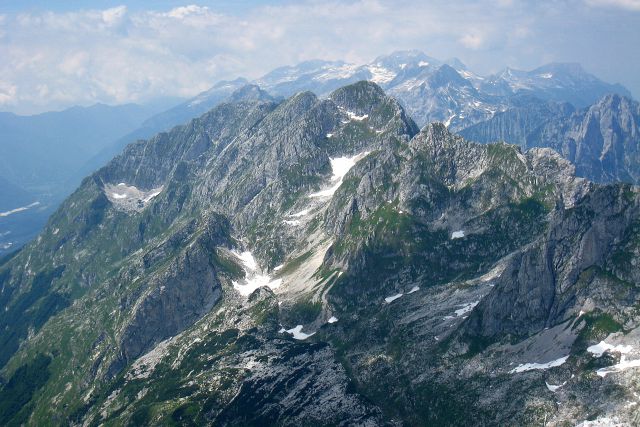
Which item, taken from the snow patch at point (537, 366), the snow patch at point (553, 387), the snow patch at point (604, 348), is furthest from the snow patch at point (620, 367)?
the snow patch at point (537, 366)

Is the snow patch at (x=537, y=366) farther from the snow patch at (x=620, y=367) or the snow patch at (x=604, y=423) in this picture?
the snow patch at (x=604, y=423)

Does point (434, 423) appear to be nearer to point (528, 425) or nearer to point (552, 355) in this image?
point (528, 425)

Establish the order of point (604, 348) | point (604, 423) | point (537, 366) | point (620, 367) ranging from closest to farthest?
point (604, 423)
point (620, 367)
point (604, 348)
point (537, 366)

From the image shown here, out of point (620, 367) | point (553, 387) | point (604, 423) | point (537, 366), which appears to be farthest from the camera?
point (537, 366)

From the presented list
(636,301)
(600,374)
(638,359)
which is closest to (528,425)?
(600,374)

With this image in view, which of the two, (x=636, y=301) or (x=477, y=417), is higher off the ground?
(x=636, y=301)

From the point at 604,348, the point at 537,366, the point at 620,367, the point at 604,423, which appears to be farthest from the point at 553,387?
the point at 604,348

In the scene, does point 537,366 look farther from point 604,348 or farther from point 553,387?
point 604,348

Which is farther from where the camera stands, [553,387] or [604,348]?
[604,348]

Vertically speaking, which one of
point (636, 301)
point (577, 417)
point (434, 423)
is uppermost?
point (636, 301)
